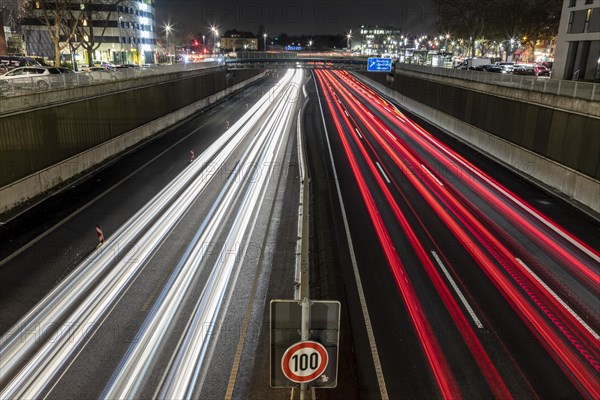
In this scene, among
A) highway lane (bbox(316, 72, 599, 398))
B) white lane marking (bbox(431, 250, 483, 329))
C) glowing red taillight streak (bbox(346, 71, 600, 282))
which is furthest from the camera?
glowing red taillight streak (bbox(346, 71, 600, 282))

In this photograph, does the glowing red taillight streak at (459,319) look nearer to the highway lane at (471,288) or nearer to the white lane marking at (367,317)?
the highway lane at (471,288)

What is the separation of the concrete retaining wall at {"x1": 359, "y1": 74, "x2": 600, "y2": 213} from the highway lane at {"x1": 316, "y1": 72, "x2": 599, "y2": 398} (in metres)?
2.41

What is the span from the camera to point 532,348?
10.4 metres

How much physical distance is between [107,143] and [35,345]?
1941cm

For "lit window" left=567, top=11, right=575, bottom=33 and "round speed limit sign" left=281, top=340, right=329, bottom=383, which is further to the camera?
"lit window" left=567, top=11, right=575, bottom=33

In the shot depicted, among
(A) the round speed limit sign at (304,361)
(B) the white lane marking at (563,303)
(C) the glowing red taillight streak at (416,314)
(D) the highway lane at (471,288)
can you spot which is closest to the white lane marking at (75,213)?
(D) the highway lane at (471,288)

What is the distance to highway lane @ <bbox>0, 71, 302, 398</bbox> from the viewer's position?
9.11 m

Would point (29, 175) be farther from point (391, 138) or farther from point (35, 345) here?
point (391, 138)

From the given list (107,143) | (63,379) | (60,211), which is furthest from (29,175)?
(63,379)

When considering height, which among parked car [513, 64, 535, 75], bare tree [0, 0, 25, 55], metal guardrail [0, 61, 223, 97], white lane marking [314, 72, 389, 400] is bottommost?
white lane marking [314, 72, 389, 400]

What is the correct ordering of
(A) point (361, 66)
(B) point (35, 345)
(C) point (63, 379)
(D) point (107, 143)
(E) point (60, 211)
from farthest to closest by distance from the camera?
(A) point (361, 66) < (D) point (107, 143) < (E) point (60, 211) < (B) point (35, 345) < (C) point (63, 379)

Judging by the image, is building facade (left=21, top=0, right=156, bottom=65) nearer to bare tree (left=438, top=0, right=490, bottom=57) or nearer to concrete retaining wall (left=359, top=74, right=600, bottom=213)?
bare tree (left=438, top=0, right=490, bottom=57)

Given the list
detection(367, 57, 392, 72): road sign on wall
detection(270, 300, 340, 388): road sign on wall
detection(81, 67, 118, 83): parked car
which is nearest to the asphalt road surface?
detection(270, 300, 340, 388): road sign on wall

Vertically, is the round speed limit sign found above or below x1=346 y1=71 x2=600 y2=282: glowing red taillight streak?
above
